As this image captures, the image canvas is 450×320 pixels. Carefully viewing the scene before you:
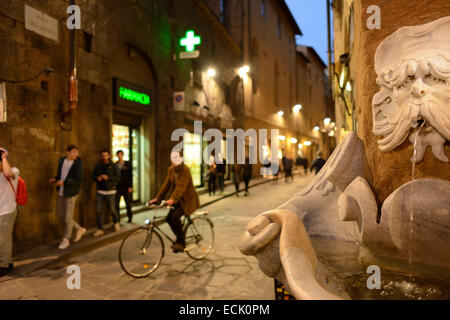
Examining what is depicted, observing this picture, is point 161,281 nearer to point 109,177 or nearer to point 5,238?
point 5,238

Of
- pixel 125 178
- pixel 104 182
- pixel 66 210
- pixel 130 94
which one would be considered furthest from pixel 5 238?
pixel 130 94

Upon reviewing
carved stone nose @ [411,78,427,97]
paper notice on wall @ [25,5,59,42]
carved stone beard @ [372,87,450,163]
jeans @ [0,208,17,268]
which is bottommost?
jeans @ [0,208,17,268]

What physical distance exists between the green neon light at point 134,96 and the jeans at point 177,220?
198 inches

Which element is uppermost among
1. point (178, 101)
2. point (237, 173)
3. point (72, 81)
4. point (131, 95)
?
point (178, 101)

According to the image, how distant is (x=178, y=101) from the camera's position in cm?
1175

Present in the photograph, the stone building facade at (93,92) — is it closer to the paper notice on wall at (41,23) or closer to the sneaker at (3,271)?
the paper notice on wall at (41,23)

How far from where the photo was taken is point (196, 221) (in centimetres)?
570

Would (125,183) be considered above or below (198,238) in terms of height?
above

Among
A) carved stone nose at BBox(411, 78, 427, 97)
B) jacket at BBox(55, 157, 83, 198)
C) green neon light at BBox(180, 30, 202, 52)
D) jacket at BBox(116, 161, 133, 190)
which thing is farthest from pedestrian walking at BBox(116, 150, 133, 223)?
carved stone nose at BBox(411, 78, 427, 97)

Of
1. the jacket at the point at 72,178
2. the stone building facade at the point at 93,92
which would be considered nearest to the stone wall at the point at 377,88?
the jacket at the point at 72,178

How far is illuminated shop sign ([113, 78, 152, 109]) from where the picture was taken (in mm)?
8875

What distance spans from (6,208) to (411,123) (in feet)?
16.5

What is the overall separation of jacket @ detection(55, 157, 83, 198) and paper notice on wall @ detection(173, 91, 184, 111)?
5.80m

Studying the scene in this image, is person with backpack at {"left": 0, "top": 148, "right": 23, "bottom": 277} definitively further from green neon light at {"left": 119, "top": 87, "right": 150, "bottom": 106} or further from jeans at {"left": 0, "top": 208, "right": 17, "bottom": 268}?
green neon light at {"left": 119, "top": 87, "right": 150, "bottom": 106}
